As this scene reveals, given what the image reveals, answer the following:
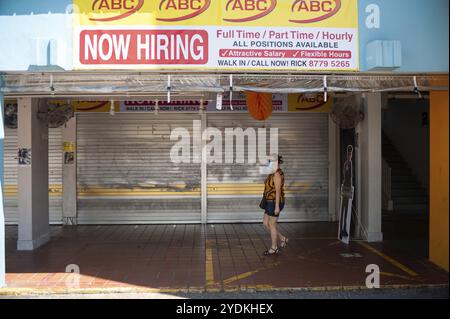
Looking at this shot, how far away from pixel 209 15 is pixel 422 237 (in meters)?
6.71

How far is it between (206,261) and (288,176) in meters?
4.84

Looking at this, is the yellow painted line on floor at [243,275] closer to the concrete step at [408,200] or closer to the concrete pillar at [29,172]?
the concrete pillar at [29,172]

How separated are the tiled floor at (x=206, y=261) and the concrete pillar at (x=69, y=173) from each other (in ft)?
2.85

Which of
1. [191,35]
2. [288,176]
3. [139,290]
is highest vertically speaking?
[191,35]

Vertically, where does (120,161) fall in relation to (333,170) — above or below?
above

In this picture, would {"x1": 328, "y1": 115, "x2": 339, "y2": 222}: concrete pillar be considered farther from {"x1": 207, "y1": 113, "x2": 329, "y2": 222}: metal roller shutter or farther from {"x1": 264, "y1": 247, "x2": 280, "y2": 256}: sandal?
{"x1": 264, "y1": 247, "x2": 280, "y2": 256}: sandal

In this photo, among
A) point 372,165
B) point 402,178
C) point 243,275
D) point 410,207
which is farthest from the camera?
point 402,178

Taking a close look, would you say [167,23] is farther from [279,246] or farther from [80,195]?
[80,195]

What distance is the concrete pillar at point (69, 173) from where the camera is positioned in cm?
1262

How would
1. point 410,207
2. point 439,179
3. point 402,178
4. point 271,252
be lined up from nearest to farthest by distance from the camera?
point 439,179, point 271,252, point 410,207, point 402,178

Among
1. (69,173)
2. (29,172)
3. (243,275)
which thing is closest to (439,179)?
(243,275)

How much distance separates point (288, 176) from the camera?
42.4 ft

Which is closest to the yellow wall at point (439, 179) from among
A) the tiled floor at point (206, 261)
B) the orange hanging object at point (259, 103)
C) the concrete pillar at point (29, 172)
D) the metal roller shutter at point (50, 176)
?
the tiled floor at point (206, 261)

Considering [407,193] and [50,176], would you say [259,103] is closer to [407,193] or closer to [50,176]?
[50,176]
